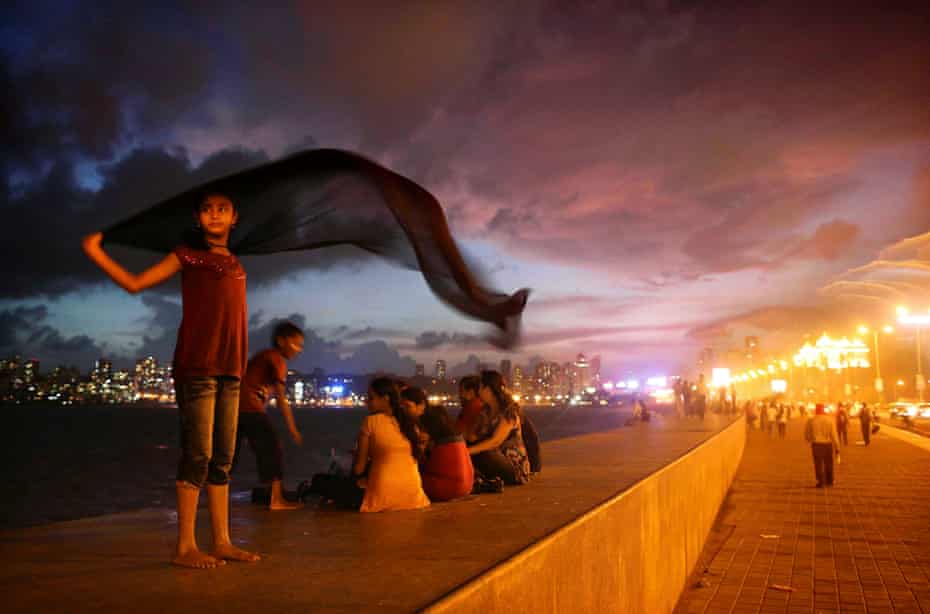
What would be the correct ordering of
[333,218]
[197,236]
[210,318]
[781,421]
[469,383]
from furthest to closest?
[781,421] → [469,383] → [333,218] → [197,236] → [210,318]

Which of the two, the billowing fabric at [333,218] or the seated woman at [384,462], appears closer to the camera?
the billowing fabric at [333,218]

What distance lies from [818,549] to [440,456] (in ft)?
17.5

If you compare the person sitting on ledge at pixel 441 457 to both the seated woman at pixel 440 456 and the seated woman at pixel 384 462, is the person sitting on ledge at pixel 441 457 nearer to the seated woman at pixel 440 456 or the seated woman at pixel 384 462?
the seated woman at pixel 440 456

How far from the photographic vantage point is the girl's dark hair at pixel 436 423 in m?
7.14

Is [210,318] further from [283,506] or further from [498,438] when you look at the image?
[498,438]

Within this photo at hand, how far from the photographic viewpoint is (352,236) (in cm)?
519

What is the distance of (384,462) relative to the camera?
21.0 feet

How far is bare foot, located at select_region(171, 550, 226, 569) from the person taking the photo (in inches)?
157

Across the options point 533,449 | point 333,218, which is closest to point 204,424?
point 333,218

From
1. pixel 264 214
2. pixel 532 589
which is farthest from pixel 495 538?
pixel 264 214

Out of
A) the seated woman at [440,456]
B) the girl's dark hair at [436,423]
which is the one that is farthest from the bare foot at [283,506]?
the girl's dark hair at [436,423]

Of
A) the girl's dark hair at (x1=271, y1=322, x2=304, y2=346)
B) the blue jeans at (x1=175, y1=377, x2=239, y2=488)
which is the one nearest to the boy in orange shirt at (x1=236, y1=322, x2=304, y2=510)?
the girl's dark hair at (x1=271, y1=322, x2=304, y2=346)

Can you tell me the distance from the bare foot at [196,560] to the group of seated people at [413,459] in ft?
7.59

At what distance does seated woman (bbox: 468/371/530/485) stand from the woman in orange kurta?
63.7 inches
